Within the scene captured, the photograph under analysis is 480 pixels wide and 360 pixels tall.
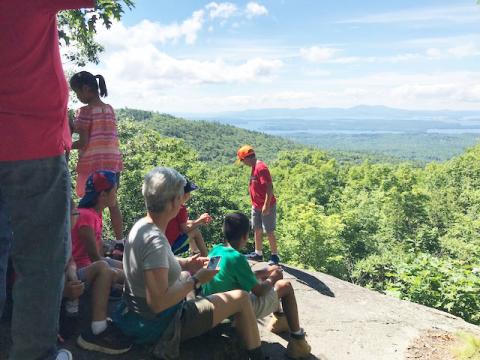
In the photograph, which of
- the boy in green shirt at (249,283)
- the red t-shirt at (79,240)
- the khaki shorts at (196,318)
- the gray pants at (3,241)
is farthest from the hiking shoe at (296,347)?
the gray pants at (3,241)

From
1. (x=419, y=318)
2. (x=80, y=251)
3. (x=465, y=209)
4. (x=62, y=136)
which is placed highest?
(x=62, y=136)

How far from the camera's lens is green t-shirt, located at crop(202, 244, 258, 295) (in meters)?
3.47

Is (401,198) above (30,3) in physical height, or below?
below

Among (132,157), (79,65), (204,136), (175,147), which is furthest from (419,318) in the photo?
(204,136)

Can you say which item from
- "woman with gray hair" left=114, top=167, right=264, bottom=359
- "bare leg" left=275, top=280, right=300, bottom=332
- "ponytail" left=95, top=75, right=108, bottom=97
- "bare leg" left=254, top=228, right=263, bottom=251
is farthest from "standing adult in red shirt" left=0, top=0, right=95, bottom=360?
"bare leg" left=254, top=228, right=263, bottom=251

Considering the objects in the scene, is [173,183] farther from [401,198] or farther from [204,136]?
[204,136]

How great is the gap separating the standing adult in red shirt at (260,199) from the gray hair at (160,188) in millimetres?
3436

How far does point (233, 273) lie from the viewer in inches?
137

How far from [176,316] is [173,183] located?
0.98 m

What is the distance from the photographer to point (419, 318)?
521 centimetres

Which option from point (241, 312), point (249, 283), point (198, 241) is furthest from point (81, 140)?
point (241, 312)

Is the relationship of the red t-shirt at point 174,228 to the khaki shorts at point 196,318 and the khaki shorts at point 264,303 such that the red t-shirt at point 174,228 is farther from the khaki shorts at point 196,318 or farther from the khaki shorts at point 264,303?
the khaki shorts at point 196,318

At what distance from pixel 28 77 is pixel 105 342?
6.82ft

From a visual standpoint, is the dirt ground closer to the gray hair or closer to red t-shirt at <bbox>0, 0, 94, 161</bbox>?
the gray hair
